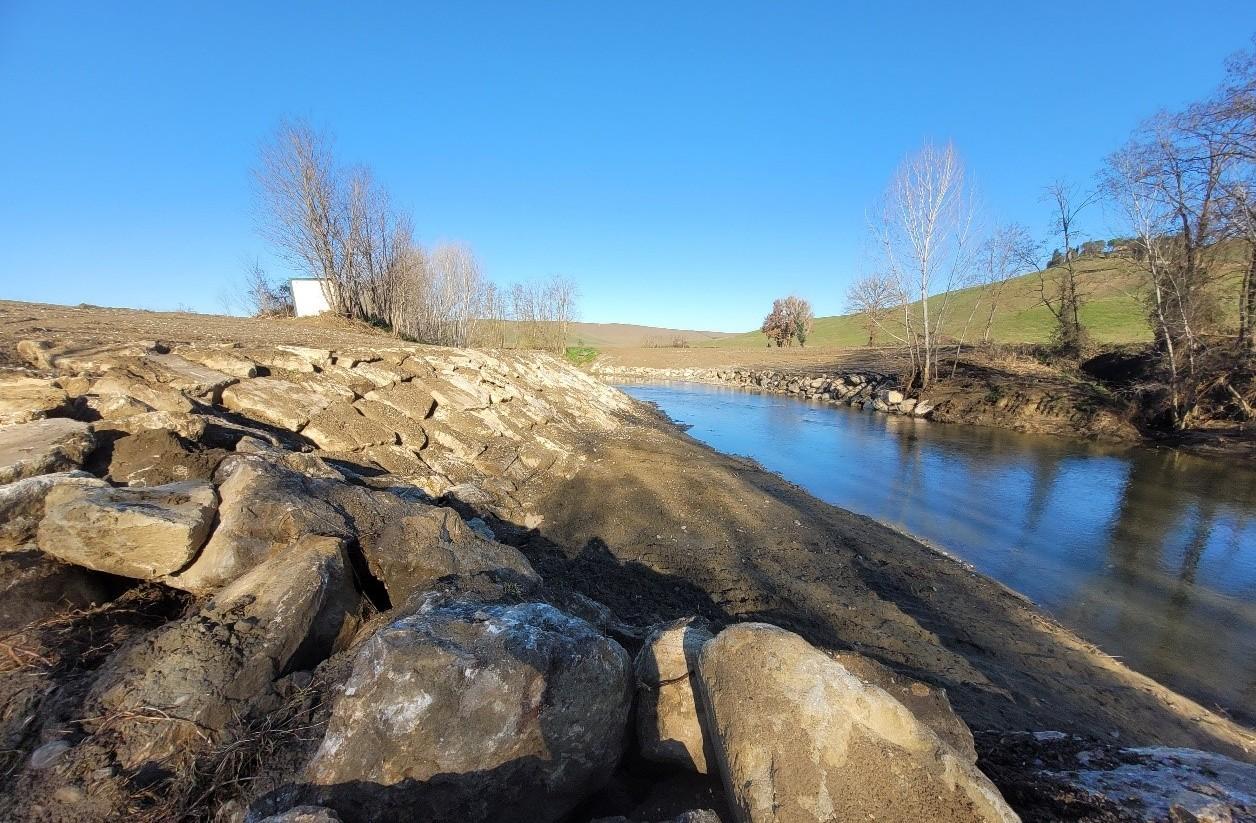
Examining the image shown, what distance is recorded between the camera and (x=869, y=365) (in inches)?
1470

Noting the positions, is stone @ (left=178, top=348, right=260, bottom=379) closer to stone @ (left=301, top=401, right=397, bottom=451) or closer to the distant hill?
stone @ (left=301, top=401, right=397, bottom=451)

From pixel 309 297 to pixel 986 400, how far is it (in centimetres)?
2841

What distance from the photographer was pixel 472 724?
2.28 meters

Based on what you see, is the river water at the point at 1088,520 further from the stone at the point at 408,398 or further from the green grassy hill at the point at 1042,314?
the green grassy hill at the point at 1042,314

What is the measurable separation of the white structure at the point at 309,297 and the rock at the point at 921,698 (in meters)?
22.7

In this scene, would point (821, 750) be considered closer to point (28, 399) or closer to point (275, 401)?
point (28, 399)

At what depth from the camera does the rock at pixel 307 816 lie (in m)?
1.69

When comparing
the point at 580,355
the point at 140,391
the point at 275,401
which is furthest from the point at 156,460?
the point at 580,355

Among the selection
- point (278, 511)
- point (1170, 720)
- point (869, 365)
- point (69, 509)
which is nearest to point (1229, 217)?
point (1170, 720)

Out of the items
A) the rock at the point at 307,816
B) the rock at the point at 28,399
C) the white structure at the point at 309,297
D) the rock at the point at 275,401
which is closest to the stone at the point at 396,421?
the rock at the point at 275,401

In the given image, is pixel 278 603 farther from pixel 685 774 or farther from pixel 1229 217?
pixel 1229 217

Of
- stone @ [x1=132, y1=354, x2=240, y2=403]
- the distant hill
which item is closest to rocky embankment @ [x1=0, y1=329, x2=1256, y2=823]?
stone @ [x1=132, y1=354, x2=240, y2=403]

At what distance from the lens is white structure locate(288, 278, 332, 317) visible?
2061 cm

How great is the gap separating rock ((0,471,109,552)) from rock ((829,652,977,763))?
188 inches
